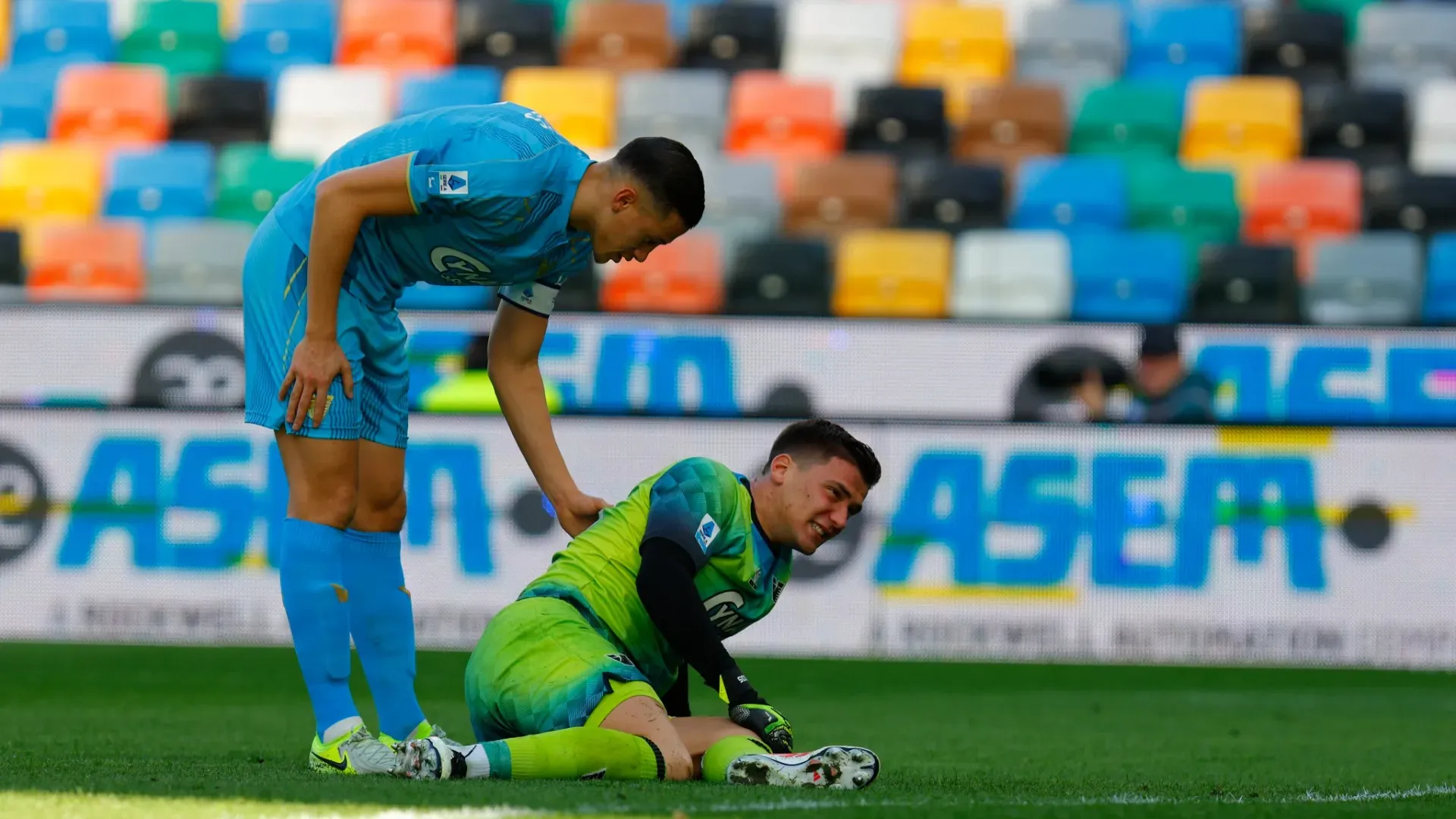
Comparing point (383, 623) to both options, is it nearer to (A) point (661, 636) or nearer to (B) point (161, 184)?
(A) point (661, 636)

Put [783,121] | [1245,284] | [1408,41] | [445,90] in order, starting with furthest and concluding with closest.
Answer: [1408,41] → [783,121] → [445,90] → [1245,284]

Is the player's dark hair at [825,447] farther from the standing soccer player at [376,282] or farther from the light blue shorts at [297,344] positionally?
the light blue shorts at [297,344]

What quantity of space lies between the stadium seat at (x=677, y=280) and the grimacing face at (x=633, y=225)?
529cm

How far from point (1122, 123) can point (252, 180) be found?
5.01 metres

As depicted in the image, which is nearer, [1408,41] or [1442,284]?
[1442,284]

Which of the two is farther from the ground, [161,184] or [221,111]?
[221,111]

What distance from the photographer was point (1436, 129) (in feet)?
34.5

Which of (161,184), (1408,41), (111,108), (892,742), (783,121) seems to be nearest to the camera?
(892,742)

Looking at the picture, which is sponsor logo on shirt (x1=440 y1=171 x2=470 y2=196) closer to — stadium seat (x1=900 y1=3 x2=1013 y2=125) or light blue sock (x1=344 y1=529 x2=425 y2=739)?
light blue sock (x1=344 y1=529 x2=425 y2=739)

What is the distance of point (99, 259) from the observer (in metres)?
8.98

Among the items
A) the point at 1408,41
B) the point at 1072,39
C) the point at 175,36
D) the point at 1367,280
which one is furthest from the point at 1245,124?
the point at 175,36

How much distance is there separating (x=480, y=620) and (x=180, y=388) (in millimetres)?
1645

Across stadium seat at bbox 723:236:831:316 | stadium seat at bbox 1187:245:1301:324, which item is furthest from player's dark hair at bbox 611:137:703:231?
stadium seat at bbox 1187:245:1301:324

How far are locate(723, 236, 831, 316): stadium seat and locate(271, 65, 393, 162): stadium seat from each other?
2.77m
